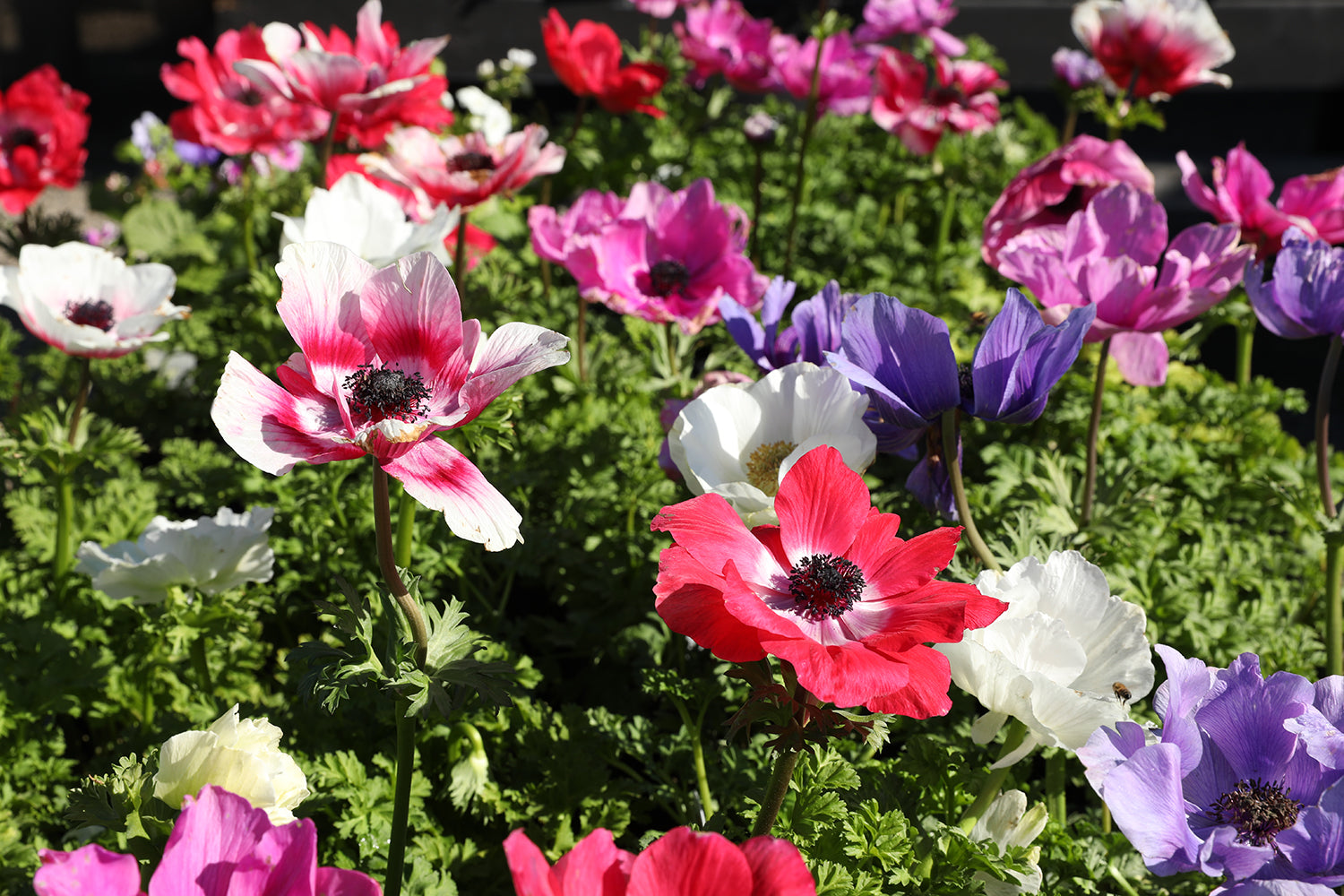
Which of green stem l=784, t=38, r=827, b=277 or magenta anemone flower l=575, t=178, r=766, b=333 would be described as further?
green stem l=784, t=38, r=827, b=277

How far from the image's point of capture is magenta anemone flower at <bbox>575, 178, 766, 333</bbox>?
1.89 metres

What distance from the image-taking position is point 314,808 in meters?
1.42

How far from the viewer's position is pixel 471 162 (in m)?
2.12

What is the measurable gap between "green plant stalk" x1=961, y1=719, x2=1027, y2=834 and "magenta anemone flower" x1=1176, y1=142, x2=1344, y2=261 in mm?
1194

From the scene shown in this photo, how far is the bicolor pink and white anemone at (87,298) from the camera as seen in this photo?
166cm

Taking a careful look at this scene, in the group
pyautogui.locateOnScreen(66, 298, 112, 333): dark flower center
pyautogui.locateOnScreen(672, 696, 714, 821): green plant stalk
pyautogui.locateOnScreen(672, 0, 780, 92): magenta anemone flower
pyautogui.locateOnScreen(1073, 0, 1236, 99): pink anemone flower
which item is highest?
pyautogui.locateOnScreen(1073, 0, 1236, 99): pink anemone flower

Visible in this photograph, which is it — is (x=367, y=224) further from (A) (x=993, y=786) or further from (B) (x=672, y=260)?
(A) (x=993, y=786)

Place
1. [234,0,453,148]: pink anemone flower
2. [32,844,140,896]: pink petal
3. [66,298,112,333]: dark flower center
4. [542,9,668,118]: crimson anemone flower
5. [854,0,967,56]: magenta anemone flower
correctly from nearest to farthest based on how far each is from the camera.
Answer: [32,844,140,896]: pink petal
[66,298,112,333]: dark flower center
[234,0,453,148]: pink anemone flower
[542,9,668,118]: crimson anemone flower
[854,0,967,56]: magenta anemone flower

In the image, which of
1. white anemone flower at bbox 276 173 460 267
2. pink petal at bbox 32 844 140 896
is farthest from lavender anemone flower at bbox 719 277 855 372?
pink petal at bbox 32 844 140 896

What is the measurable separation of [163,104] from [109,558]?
7.47m

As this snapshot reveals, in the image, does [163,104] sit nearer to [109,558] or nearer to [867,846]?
[109,558]

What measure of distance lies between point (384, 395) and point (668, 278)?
1.01m

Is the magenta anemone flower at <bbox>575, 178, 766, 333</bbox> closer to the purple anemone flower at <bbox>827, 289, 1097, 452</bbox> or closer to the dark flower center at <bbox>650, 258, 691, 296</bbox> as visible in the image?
the dark flower center at <bbox>650, 258, 691, 296</bbox>

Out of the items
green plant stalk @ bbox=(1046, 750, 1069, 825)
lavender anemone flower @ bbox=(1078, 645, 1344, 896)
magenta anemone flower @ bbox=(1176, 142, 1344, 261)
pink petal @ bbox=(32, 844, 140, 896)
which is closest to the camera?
pink petal @ bbox=(32, 844, 140, 896)
